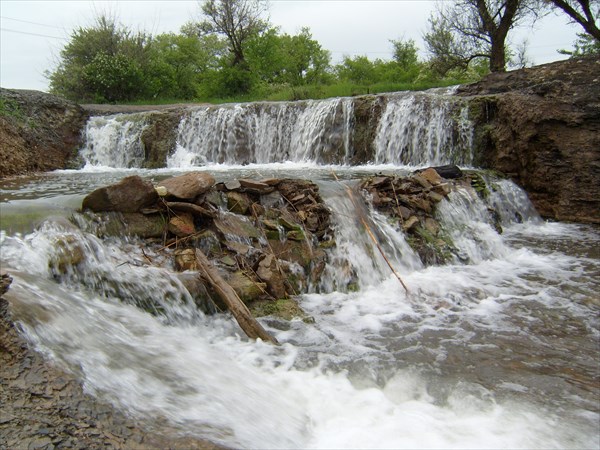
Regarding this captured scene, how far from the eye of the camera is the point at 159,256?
150 inches

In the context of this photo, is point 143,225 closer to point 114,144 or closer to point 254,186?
point 254,186

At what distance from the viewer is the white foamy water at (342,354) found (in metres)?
2.11

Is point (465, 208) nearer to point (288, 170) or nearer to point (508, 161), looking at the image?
point (508, 161)

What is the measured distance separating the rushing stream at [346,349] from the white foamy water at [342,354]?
12 millimetres

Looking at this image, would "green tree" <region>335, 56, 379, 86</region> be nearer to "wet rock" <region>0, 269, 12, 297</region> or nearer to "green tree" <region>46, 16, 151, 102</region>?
"green tree" <region>46, 16, 151, 102</region>

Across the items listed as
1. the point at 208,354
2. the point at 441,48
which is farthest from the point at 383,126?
the point at 441,48

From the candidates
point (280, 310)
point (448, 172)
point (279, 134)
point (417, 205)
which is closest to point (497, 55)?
point (279, 134)

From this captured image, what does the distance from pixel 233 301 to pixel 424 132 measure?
656cm

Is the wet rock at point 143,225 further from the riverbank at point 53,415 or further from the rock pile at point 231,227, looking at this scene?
the riverbank at point 53,415

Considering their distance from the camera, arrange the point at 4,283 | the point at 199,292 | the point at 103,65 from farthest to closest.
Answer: the point at 103,65 < the point at 199,292 < the point at 4,283

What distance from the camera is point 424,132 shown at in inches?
345

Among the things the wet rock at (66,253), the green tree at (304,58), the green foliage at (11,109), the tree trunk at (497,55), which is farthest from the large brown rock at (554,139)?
the green tree at (304,58)

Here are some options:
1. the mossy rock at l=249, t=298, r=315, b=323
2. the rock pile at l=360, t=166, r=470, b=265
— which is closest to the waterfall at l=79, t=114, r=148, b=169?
the rock pile at l=360, t=166, r=470, b=265

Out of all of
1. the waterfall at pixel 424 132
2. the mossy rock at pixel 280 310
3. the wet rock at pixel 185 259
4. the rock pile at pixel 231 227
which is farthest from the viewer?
the waterfall at pixel 424 132
